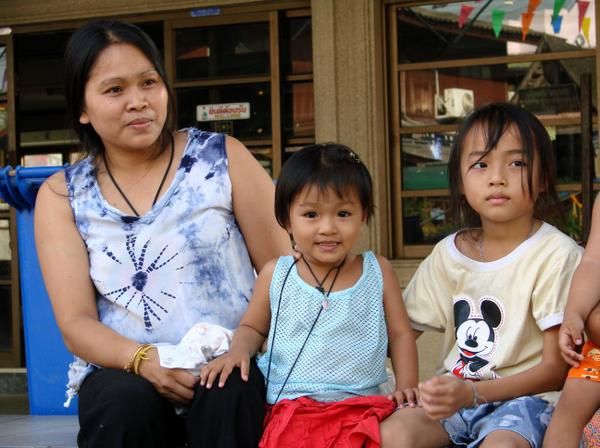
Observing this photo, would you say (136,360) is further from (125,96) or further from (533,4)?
(533,4)

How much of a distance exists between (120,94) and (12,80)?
14.3 feet

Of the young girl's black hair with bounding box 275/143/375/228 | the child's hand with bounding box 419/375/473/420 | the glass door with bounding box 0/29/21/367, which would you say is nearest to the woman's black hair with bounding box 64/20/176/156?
the young girl's black hair with bounding box 275/143/375/228

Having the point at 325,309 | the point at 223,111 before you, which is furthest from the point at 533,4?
the point at 325,309

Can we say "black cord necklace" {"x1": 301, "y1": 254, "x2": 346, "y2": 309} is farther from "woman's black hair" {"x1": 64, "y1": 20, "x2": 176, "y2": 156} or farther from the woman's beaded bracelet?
"woman's black hair" {"x1": 64, "y1": 20, "x2": 176, "y2": 156}

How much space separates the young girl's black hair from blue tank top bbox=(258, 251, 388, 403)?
20 cm

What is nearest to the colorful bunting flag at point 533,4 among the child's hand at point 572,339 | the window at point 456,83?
the window at point 456,83

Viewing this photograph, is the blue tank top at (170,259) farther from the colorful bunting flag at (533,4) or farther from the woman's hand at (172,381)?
the colorful bunting flag at (533,4)

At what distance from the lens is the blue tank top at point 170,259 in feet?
9.12

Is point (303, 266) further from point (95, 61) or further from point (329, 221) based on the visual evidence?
point (95, 61)

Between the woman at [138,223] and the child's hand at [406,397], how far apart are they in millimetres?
529

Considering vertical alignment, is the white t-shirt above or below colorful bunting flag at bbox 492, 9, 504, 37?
below

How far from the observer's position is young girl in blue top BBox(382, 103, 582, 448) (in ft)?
7.94

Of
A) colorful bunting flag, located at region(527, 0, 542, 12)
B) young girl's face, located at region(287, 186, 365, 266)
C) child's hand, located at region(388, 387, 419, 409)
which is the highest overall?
colorful bunting flag, located at region(527, 0, 542, 12)

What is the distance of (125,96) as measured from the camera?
2.78 meters
